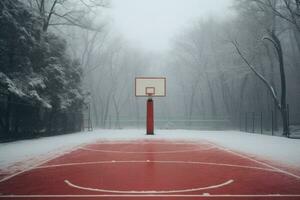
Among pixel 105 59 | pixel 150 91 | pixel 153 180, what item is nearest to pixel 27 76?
pixel 150 91

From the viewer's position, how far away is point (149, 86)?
2422 cm

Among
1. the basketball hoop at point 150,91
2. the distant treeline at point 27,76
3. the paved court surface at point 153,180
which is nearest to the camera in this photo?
the paved court surface at point 153,180

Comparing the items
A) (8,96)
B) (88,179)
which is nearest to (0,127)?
(8,96)

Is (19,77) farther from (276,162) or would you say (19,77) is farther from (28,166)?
(276,162)

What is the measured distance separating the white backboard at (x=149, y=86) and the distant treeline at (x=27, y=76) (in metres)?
4.61

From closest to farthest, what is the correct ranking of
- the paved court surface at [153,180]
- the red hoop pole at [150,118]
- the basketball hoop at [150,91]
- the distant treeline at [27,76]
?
1. the paved court surface at [153,180]
2. the distant treeline at [27,76]
3. the red hoop pole at [150,118]
4. the basketball hoop at [150,91]

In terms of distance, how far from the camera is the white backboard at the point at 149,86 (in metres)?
24.1

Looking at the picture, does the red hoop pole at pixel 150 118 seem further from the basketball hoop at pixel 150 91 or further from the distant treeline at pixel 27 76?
the distant treeline at pixel 27 76

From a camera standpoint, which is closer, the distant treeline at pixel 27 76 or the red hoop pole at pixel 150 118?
the distant treeline at pixel 27 76

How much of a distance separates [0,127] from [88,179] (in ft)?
38.3

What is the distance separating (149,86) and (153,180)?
17640mm

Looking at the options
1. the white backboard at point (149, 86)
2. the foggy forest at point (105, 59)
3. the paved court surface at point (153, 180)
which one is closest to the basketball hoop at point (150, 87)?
the white backboard at point (149, 86)

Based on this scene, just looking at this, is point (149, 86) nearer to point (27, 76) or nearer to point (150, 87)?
point (150, 87)

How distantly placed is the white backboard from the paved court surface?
47.2 ft
